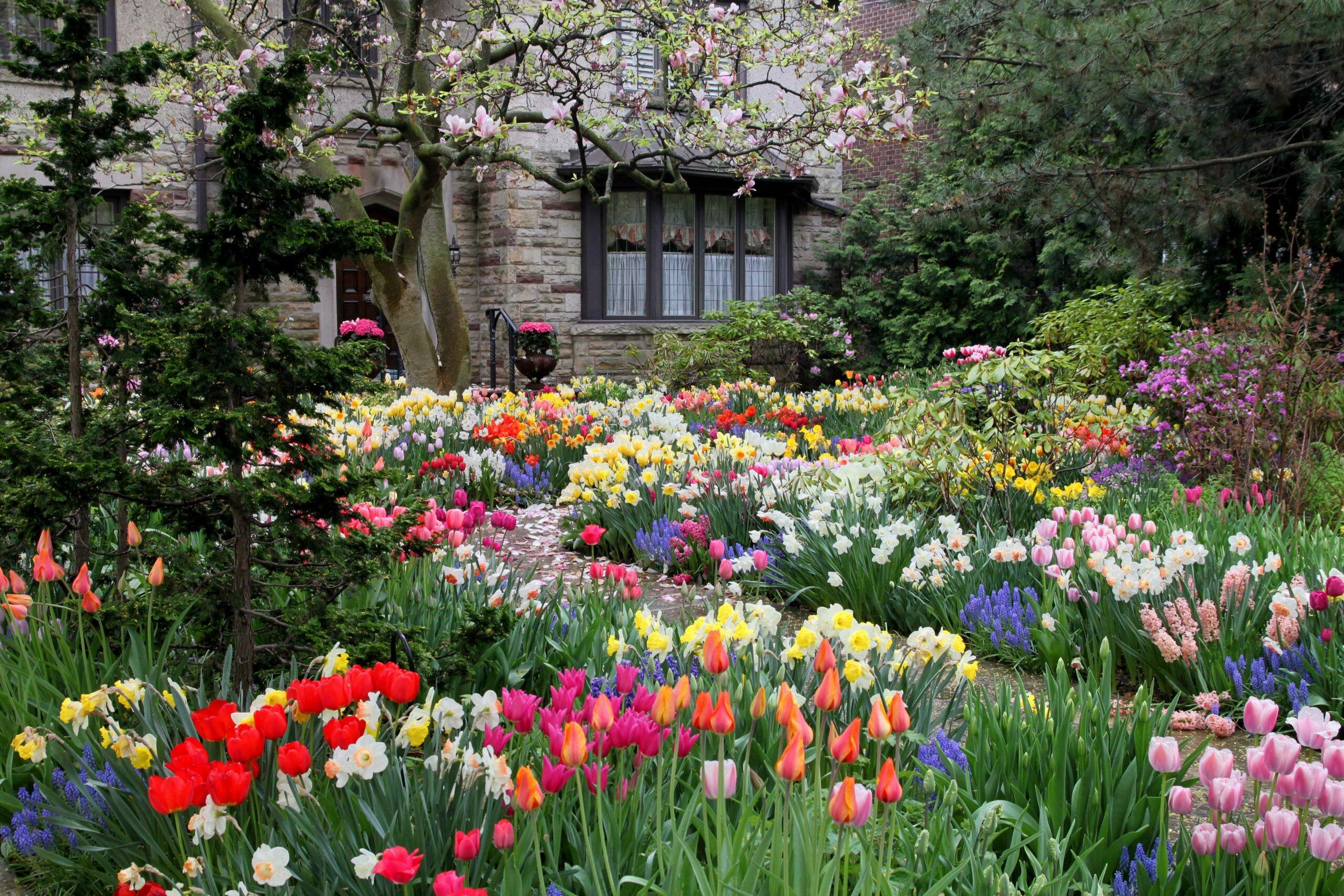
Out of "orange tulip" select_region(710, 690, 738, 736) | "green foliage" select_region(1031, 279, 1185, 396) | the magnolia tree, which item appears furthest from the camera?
"green foliage" select_region(1031, 279, 1185, 396)

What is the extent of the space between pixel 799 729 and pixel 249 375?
168 cm

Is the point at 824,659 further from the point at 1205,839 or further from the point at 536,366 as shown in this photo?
the point at 536,366

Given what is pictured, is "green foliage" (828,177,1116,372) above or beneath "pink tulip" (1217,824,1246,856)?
above

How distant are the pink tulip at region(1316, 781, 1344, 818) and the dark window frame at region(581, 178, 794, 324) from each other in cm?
1447

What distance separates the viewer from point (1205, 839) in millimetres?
1854

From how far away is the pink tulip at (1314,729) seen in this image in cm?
175

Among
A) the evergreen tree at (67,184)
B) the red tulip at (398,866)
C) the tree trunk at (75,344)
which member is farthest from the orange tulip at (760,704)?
the tree trunk at (75,344)

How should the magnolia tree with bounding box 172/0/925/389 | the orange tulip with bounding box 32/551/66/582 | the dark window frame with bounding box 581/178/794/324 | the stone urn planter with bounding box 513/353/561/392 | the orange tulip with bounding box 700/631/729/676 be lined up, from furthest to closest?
the dark window frame with bounding box 581/178/794/324 → the stone urn planter with bounding box 513/353/561/392 → the magnolia tree with bounding box 172/0/925/389 → the orange tulip with bounding box 32/551/66/582 → the orange tulip with bounding box 700/631/729/676

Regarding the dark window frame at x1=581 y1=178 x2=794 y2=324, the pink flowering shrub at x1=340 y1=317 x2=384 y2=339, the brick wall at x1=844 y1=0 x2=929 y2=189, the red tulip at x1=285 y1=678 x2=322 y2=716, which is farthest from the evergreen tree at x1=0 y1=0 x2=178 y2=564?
the brick wall at x1=844 y1=0 x2=929 y2=189

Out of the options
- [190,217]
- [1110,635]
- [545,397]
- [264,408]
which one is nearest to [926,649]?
[1110,635]

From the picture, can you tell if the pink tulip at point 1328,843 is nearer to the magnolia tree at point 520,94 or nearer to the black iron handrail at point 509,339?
the magnolia tree at point 520,94

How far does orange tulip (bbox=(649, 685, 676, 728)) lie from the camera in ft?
5.92

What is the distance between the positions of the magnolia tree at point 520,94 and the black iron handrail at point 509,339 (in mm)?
1637

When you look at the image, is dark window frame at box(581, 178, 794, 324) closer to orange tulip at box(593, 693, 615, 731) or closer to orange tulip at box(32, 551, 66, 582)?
orange tulip at box(32, 551, 66, 582)
